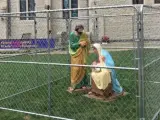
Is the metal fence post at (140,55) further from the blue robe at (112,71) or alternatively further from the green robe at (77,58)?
the green robe at (77,58)

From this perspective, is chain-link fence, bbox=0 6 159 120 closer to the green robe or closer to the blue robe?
the blue robe

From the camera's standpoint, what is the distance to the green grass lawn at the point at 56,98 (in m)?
7.49

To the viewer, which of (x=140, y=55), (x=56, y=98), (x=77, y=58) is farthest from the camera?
(x=77, y=58)

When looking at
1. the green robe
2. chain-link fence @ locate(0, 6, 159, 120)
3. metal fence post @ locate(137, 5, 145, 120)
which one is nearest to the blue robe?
chain-link fence @ locate(0, 6, 159, 120)

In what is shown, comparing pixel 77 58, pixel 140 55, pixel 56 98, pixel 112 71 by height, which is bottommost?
pixel 56 98

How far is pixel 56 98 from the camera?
888 centimetres

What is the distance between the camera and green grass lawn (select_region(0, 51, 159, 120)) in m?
7.49

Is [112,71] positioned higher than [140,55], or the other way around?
[140,55]

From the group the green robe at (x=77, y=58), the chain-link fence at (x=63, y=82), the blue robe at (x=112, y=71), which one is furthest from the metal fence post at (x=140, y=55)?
the green robe at (x=77, y=58)

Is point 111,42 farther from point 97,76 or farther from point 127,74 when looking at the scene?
point 97,76

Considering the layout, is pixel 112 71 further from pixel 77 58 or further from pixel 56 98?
pixel 56 98

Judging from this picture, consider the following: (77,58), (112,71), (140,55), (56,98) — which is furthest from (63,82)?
(140,55)

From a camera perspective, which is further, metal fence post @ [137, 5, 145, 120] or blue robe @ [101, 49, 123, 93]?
blue robe @ [101, 49, 123, 93]

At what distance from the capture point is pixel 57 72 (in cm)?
1182
